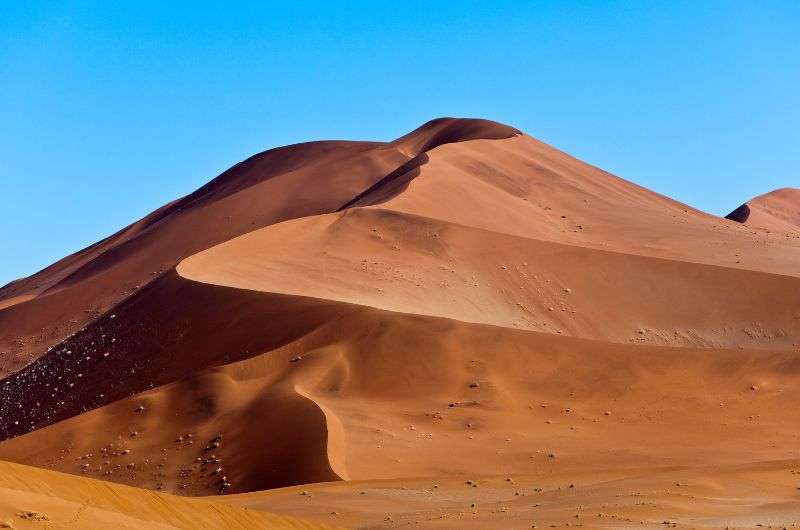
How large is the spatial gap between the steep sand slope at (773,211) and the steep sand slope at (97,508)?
94945 millimetres

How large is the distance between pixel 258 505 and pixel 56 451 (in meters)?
10.8

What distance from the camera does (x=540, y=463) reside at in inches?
1145

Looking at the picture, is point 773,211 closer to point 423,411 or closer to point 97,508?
point 423,411

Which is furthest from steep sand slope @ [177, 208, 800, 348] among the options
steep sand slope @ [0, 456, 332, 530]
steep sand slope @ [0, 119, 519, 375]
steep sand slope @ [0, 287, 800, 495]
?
steep sand slope @ [0, 456, 332, 530]

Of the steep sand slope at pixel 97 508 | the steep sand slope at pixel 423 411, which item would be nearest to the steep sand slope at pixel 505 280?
the steep sand slope at pixel 423 411

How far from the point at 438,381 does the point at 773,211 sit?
96283mm

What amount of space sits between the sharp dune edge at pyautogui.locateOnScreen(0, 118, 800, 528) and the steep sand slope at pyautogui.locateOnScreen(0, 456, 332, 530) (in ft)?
0.15

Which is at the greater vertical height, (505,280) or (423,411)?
(505,280)

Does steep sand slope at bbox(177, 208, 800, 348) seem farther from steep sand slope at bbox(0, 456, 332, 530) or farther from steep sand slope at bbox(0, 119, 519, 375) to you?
steep sand slope at bbox(0, 456, 332, 530)

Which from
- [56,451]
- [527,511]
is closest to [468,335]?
[56,451]

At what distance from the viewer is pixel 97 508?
14891 millimetres

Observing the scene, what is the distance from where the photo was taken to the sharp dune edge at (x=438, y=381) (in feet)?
78.2

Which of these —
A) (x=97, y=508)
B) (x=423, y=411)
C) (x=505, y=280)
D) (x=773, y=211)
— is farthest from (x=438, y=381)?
(x=773, y=211)

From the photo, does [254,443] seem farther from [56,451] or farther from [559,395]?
[559,395]
